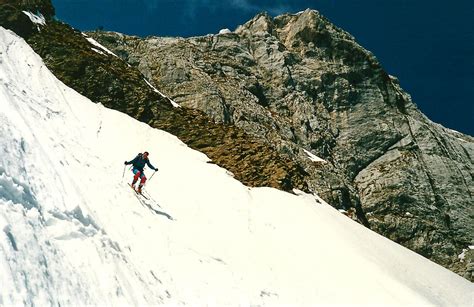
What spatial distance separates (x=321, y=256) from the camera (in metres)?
24.5

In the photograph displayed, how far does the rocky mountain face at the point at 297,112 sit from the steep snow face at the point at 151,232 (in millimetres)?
3389

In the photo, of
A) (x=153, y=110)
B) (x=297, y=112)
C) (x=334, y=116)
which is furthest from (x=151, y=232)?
(x=334, y=116)

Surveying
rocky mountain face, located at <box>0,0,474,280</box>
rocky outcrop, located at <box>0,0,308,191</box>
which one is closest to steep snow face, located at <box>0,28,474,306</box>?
rocky outcrop, located at <box>0,0,308,191</box>

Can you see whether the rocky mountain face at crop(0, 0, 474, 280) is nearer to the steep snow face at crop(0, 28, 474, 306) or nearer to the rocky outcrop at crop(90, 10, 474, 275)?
the rocky outcrop at crop(90, 10, 474, 275)

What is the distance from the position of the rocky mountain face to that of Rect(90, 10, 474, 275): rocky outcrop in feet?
0.56

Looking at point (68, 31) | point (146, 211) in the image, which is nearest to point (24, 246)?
point (146, 211)

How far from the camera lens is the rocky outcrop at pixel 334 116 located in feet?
173

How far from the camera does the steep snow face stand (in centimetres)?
1217

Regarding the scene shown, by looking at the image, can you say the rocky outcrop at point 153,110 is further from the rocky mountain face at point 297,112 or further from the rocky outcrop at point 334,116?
the rocky outcrop at point 334,116

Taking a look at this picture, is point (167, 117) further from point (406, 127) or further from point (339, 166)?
point (406, 127)

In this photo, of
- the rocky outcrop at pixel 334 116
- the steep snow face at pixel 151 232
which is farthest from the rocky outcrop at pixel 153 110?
the rocky outcrop at pixel 334 116

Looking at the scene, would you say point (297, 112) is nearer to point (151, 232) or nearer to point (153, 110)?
point (153, 110)

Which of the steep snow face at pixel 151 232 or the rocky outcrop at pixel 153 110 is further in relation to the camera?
the rocky outcrop at pixel 153 110

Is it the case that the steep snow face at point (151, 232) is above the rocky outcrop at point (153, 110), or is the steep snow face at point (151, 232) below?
below
